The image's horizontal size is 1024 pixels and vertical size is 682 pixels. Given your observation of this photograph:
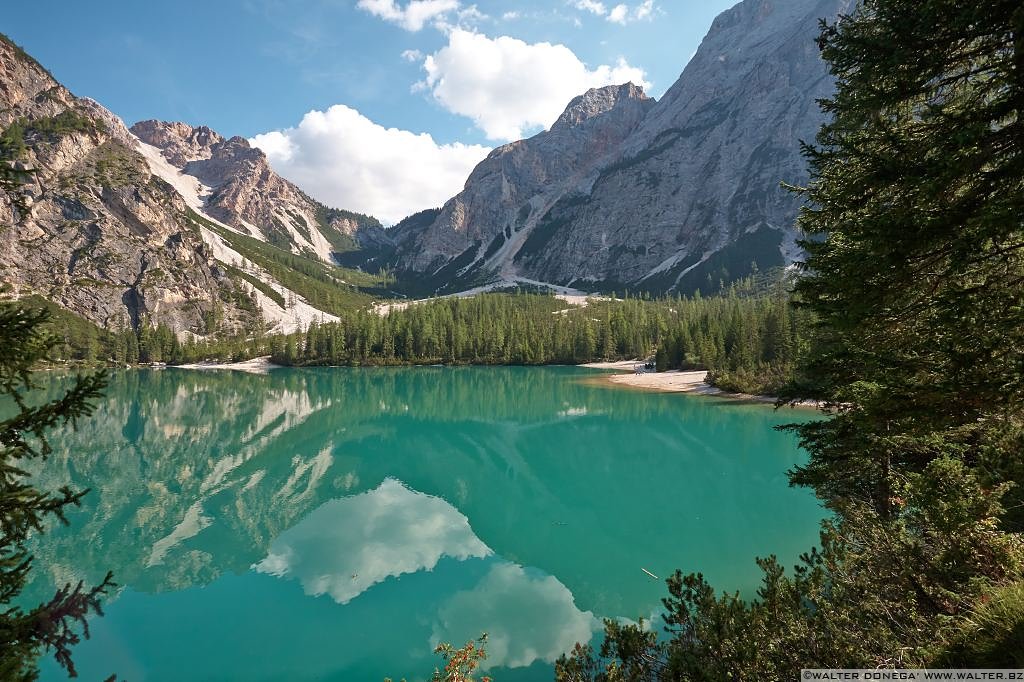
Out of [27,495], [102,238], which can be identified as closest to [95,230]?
[102,238]

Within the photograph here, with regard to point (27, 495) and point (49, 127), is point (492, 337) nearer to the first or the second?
point (27, 495)

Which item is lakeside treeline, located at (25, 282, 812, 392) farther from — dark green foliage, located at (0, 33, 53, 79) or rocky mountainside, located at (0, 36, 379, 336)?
dark green foliage, located at (0, 33, 53, 79)

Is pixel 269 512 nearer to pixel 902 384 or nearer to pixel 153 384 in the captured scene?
pixel 902 384

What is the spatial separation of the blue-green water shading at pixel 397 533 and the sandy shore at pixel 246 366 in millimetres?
78753

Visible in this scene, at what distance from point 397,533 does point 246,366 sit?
12811 centimetres

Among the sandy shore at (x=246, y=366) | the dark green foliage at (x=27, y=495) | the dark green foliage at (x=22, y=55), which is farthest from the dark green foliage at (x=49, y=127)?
the dark green foliage at (x=27, y=495)

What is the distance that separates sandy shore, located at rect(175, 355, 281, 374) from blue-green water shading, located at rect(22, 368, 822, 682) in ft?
258

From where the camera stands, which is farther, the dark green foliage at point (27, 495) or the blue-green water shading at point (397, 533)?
the blue-green water shading at point (397, 533)

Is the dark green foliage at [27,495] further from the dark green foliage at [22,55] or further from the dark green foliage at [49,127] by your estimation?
the dark green foliage at [22,55]

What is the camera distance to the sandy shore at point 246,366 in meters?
125

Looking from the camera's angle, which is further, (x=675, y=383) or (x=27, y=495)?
(x=675, y=383)

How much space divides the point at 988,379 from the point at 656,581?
1410 centimetres

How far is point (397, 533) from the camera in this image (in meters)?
22.8

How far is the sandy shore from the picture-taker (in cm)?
12542
